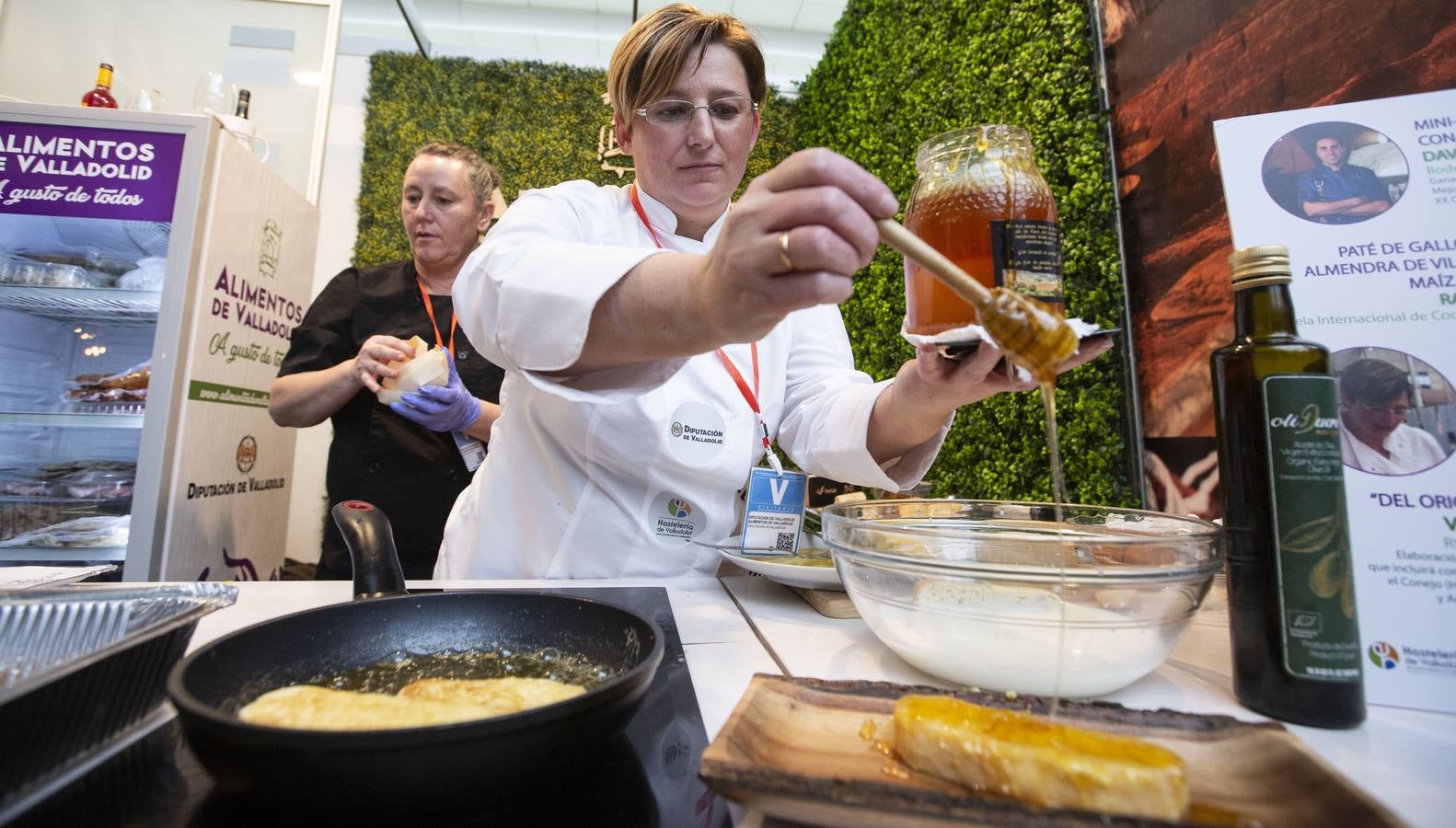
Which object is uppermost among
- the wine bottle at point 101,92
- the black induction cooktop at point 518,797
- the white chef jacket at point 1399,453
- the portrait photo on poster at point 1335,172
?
the wine bottle at point 101,92

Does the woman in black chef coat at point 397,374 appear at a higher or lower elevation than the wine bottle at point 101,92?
lower

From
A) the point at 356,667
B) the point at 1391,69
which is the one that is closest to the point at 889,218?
the point at 356,667

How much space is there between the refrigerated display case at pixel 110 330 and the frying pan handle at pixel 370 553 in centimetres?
223

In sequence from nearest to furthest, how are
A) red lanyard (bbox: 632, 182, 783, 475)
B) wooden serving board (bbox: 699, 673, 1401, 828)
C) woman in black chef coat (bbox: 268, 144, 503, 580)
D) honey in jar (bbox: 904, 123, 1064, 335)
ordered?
wooden serving board (bbox: 699, 673, 1401, 828), honey in jar (bbox: 904, 123, 1064, 335), red lanyard (bbox: 632, 182, 783, 475), woman in black chef coat (bbox: 268, 144, 503, 580)

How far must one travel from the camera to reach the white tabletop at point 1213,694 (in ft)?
1.69

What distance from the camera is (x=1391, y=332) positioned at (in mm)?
690

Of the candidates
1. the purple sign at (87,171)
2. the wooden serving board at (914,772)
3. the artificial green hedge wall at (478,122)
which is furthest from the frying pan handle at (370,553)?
the artificial green hedge wall at (478,122)

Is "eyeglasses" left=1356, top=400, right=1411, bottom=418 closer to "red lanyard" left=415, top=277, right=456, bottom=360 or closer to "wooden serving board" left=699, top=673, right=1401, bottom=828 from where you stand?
"wooden serving board" left=699, top=673, right=1401, bottom=828

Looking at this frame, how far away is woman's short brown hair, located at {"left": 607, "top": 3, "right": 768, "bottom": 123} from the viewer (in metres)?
1.27

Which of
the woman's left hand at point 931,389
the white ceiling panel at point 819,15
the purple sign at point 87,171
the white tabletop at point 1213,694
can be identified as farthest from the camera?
the white ceiling panel at point 819,15

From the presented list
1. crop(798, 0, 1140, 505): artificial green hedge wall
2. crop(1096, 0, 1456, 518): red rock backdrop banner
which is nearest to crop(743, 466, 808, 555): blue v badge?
crop(1096, 0, 1456, 518): red rock backdrop banner

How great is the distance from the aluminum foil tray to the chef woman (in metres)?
0.48

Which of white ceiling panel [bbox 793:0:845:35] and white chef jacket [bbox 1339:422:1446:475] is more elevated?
white ceiling panel [bbox 793:0:845:35]

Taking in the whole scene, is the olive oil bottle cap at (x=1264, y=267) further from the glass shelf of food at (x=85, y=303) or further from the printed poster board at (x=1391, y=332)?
the glass shelf of food at (x=85, y=303)
